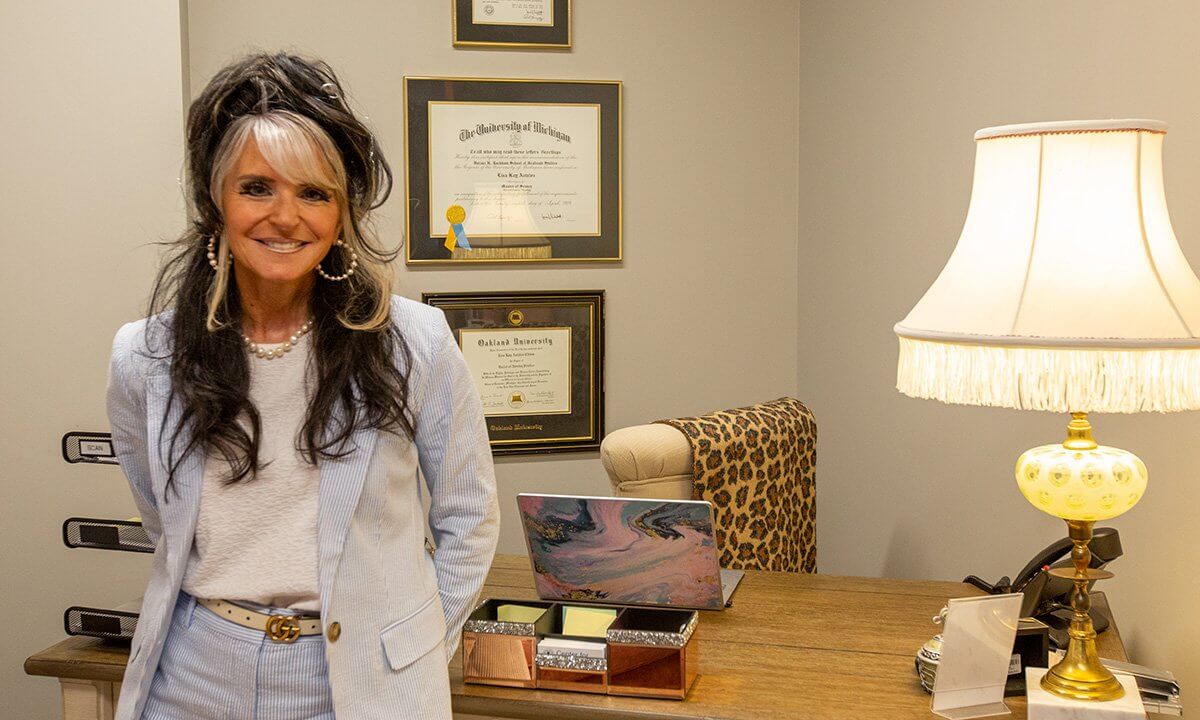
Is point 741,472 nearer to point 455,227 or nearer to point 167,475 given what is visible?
point 455,227

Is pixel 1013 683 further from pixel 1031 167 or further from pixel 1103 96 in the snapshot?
pixel 1103 96

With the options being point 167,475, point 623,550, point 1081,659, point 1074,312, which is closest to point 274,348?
A: point 167,475

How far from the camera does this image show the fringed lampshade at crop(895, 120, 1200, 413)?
5.05 ft

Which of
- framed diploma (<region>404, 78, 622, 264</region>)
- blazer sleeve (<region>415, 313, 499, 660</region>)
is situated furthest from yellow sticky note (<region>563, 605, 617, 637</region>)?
framed diploma (<region>404, 78, 622, 264</region>)

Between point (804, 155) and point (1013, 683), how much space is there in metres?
2.36

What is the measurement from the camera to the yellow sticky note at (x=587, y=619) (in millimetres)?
1946

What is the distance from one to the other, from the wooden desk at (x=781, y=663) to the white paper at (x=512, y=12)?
79.8 inches

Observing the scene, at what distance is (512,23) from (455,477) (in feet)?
7.56

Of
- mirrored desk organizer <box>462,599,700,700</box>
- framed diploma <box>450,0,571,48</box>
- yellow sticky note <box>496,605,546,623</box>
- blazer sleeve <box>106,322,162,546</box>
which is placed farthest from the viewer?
framed diploma <box>450,0,571,48</box>

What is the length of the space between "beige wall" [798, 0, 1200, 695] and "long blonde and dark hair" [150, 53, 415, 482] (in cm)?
145

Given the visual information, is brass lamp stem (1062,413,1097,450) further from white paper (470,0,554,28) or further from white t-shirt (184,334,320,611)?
white paper (470,0,554,28)

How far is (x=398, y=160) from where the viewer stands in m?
3.59

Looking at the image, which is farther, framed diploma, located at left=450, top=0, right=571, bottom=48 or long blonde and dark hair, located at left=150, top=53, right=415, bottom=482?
framed diploma, located at left=450, top=0, right=571, bottom=48

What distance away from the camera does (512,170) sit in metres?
3.64
